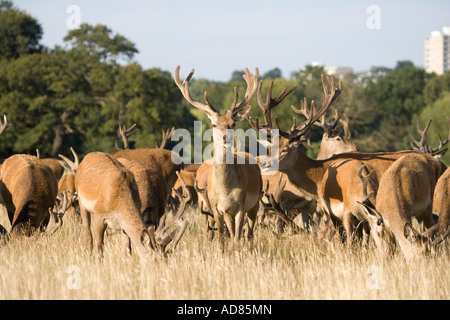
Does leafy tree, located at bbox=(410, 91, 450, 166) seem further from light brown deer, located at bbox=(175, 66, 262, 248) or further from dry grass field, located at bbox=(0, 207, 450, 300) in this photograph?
dry grass field, located at bbox=(0, 207, 450, 300)

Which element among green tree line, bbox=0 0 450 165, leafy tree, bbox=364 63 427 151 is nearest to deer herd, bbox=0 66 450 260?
green tree line, bbox=0 0 450 165

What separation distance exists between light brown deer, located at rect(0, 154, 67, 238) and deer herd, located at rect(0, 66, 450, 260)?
0.05 feet

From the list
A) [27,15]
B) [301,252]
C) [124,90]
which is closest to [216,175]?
[301,252]

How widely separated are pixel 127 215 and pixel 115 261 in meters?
0.62

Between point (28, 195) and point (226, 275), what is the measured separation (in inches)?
161

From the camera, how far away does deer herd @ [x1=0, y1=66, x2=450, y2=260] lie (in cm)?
760

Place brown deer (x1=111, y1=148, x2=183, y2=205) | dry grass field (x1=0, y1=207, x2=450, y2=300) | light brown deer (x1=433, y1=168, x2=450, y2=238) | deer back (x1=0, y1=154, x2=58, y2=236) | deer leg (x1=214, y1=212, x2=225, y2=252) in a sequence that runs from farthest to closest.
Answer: brown deer (x1=111, y1=148, x2=183, y2=205) → deer back (x1=0, y1=154, x2=58, y2=236) → deer leg (x1=214, y1=212, x2=225, y2=252) → light brown deer (x1=433, y1=168, x2=450, y2=238) → dry grass field (x1=0, y1=207, x2=450, y2=300)

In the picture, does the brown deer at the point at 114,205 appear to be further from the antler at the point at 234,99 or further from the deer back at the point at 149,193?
the antler at the point at 234,99

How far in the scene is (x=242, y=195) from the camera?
8.93 m

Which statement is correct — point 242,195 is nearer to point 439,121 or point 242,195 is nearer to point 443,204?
point 443,204

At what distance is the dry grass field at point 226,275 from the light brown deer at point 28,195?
0.94 meters

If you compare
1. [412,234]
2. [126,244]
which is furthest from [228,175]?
[412,234]

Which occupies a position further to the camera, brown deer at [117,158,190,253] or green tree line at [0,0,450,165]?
green tree line at [0,0,450,165]
